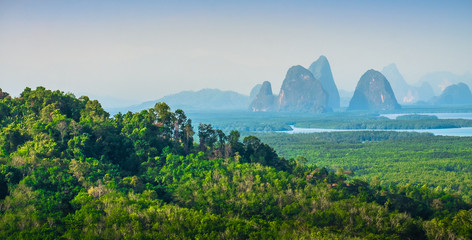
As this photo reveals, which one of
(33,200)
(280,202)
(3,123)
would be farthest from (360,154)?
(33,200)

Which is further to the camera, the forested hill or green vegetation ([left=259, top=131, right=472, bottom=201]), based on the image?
green vegetation ([left=259, top=131, right=472, bottom=201])

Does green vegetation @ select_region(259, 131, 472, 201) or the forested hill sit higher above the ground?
the forested hill

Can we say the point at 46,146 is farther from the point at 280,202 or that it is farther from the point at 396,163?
the point at 396,163

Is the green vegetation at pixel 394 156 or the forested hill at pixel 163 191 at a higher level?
the forested hill at pixel 163 191

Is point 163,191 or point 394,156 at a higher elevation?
point 163,191

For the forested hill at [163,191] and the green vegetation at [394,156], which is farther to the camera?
the green vegetation at [394,156]
